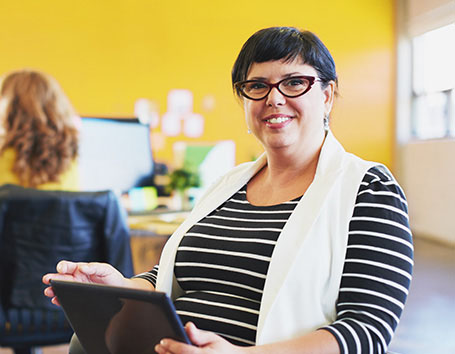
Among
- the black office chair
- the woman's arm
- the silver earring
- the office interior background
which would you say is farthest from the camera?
the office interior background

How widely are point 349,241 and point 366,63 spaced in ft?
21.8

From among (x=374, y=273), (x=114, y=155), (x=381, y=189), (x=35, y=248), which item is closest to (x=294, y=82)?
(x=381, y=189)

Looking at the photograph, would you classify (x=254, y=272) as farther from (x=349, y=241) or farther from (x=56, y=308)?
(x=56, y=308)

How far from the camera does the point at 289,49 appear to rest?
1229 millimetres

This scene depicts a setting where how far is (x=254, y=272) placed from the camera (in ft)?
3.85

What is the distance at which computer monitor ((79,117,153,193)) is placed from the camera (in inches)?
111

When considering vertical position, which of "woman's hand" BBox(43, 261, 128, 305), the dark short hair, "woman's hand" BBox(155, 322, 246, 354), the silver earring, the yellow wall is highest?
the yellow wall

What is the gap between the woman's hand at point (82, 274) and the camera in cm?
116

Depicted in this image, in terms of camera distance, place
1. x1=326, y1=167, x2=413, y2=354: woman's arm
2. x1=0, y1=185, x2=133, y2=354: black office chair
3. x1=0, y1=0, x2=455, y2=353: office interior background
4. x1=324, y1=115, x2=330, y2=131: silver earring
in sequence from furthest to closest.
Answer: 1. x1=0, y1=0, x2=455, y2=353: office interior background
2. x1=0, y1=185, x2=133, y2=354: black office chair
3. x1=324, y1=115, x2=330, y2=131: silver earring
4. x1=326, y1=167, x2=413, y2=354: woman's arm

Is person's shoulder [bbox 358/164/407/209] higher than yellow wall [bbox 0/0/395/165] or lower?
lower

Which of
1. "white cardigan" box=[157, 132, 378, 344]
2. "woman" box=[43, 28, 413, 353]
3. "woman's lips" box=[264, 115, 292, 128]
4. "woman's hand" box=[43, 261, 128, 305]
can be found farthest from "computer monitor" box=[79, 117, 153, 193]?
"white cardigan" box=[157, 132, 378, 344]

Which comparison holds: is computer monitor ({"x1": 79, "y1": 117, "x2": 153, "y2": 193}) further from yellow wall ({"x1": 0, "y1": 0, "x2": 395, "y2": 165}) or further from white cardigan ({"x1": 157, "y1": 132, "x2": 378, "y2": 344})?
yellow wall ({"x1": 0, "y1": 0, "x2": 395, "y2": 165})

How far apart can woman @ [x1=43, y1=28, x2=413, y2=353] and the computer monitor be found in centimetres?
146

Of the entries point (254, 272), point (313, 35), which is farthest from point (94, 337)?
point (313, 35)
